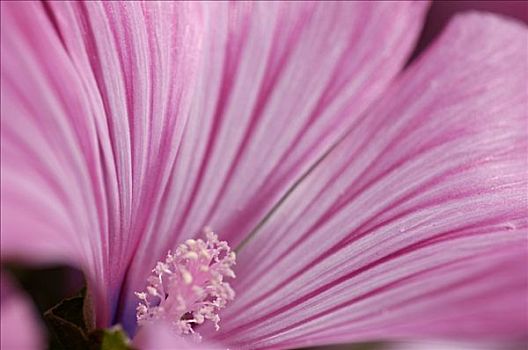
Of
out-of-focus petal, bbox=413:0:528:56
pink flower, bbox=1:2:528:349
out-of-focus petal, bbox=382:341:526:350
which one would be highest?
out-of-focus petal, bbox=413:0:528:56

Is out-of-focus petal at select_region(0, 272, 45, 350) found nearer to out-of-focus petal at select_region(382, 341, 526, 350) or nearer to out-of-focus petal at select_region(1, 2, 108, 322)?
out-of-focus petal at select_region(1, 2, 108, 322)

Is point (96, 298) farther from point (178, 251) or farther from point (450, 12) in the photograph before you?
point (450, 12)

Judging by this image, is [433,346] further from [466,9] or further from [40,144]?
[40,144]

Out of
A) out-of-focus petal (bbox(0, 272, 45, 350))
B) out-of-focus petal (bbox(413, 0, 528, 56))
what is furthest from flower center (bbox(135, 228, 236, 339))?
out-of-focus petal (bbox(413, 0, 528, 56))

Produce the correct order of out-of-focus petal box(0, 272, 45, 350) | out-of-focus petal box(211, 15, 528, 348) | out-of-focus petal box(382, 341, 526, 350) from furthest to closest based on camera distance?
1. out-of-focus petal box(382, 341, 526, 350)
2. out-of-focus petal box(211, 15, 528, 348)
3. out-of-focus petal box(0, 272, 45, 350)

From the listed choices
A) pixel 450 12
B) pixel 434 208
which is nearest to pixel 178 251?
pixel 434 208

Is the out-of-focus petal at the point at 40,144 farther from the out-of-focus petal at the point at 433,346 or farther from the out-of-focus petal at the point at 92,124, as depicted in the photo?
the out-of-focus petal at the point at 433,346

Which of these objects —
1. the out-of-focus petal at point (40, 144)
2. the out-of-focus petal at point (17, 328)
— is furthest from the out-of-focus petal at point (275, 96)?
the out-of-focus petal at point (17, 328)
